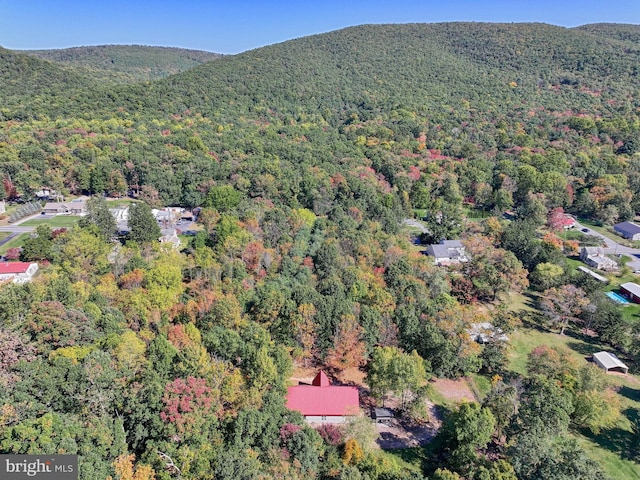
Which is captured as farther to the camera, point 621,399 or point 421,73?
point 421,73

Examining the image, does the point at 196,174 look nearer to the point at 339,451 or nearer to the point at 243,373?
the point at 243,373

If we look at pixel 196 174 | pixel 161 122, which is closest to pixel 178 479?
pixel 196 174

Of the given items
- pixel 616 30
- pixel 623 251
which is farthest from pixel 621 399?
pixel 616 30

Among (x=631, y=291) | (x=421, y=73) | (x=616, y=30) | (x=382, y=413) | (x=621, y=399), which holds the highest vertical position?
(x=616, y=30)

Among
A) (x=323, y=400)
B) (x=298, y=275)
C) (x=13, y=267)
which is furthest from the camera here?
(x=298, y=275)

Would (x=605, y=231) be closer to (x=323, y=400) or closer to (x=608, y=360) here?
(x=608, y=360)

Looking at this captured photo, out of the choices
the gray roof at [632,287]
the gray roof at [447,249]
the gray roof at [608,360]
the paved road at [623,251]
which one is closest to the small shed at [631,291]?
the gray roof at [632,287]

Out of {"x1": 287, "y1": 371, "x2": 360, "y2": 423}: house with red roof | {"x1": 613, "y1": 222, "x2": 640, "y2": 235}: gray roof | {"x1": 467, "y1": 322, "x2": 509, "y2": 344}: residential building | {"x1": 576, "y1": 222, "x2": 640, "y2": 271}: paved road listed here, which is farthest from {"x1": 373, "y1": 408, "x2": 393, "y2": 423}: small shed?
{"x1": 613, "y1": 222, "x2": 640, "y2": 235}: gray roof
